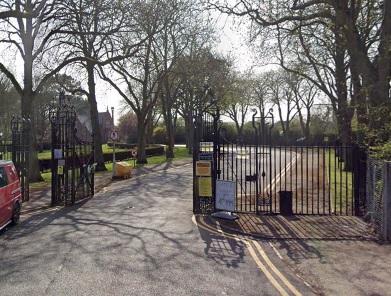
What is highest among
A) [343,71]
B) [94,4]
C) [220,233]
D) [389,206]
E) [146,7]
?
[146,7]

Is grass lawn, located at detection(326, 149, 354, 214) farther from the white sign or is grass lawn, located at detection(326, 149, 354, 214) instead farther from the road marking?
the road marking

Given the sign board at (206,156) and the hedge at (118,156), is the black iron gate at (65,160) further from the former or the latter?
the hedge at (118,156)

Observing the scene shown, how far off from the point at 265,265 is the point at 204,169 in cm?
531

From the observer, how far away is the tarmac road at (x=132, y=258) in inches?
263

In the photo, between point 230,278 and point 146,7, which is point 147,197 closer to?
point 230,278

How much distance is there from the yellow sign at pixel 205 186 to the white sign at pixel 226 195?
1.26ft

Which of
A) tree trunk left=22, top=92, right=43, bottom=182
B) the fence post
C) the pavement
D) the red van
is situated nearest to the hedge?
tree trunk left=22, top=92, right=43, bottom=182

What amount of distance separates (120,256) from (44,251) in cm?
167

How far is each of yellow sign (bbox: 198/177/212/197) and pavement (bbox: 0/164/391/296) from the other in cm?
87

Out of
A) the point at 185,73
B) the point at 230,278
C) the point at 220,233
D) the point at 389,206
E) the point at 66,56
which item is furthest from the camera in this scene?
the point at 185,73

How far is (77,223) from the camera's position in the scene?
39.2ft

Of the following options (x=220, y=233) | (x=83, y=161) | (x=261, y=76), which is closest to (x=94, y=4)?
(x=83, y=161)

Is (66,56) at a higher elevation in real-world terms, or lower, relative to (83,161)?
higher

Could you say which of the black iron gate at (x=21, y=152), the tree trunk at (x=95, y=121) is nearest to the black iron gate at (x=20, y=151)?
the black iron gate at (x=21, y=152)
